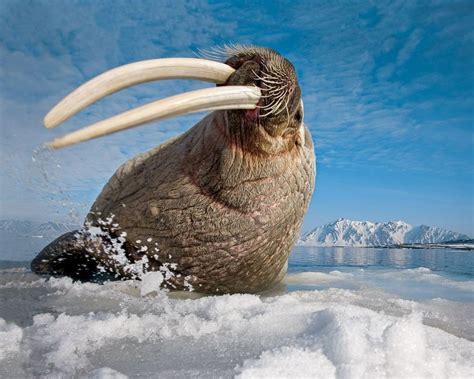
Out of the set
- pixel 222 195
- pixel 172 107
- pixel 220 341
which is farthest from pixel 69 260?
pixel 220 341

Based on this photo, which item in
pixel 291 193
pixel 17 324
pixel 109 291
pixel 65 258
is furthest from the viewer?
pixel 65 258

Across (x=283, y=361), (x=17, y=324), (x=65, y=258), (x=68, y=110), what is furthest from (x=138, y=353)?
(x=65, y=258)

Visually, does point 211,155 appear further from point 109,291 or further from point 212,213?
point 109,291

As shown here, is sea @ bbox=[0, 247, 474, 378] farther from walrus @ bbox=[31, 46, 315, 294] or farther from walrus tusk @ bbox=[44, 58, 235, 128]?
walrus tusk @ bbox=[44, 58, 235, 128]

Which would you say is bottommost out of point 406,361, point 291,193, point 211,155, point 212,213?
point 406,361

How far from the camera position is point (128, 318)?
97.6 inches

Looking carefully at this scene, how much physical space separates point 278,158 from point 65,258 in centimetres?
265

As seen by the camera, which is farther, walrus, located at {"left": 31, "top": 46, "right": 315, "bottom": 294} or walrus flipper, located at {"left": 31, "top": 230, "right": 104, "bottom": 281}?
walrus flipper, located at {"left": 31, "top": 230, "right": 104, "bottom": 281}

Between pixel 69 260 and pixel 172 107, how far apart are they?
3.04 meters

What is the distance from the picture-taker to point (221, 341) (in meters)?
2.10

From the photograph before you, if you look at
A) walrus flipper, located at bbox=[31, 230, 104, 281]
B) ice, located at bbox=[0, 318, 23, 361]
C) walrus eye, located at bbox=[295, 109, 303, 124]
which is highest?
walrus eye, located at bbox=[295, 109, 303, 124]

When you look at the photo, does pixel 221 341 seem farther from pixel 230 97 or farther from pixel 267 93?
pixel 267 93

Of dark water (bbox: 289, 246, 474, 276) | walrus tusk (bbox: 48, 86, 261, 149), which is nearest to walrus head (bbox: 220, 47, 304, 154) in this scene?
walrus tusk (bbox: 48, 86, 261, 149)

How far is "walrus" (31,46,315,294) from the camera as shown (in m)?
3.28
